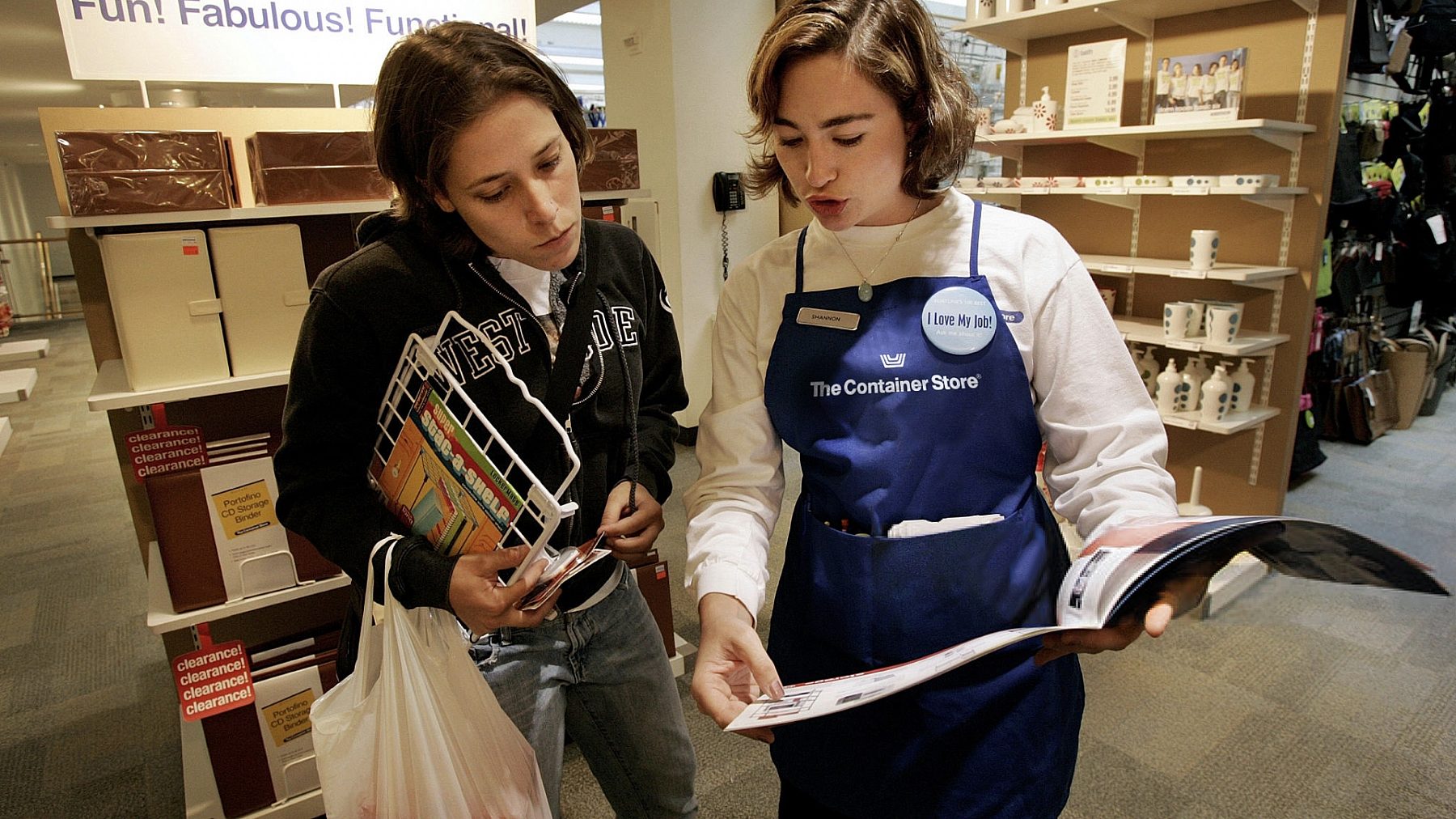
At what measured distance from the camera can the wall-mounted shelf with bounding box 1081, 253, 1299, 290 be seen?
9.87ft

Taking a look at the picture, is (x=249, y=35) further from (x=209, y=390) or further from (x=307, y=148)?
(x=209, y=390)

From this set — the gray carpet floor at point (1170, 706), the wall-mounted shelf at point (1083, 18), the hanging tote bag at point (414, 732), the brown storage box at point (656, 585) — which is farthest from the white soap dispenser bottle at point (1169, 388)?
the hanging tote bag at point (414, 732)

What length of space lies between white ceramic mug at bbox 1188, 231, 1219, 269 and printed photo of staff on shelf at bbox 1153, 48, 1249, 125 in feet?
1.33

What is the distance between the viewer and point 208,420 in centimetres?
225

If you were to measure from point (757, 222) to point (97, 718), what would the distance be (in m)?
4.09

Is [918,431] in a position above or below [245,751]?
above

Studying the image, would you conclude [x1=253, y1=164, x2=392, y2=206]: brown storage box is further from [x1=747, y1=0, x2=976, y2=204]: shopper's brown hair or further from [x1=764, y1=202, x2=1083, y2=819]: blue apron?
[x1=764, y1=202, x2=1083, y2=819]: blue apron

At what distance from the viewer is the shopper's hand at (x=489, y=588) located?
963 millimetres

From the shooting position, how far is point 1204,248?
3.08 meters

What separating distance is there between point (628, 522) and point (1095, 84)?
298 cm

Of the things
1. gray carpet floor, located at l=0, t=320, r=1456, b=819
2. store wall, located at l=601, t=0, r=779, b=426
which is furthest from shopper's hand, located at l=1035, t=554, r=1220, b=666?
store wall, located at l=601, t=0, r=779, b=426

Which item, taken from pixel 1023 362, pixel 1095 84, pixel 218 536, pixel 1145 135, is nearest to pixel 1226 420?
pixel 1145 135

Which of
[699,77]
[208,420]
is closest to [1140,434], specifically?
[208,420]

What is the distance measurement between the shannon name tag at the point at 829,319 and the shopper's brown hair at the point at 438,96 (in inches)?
17.1
